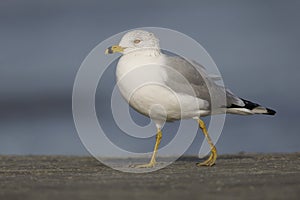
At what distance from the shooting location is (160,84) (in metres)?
8.51

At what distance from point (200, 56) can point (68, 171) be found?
307cm

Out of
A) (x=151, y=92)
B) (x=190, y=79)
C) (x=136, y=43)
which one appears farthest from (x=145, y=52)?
(x=151, y=92)

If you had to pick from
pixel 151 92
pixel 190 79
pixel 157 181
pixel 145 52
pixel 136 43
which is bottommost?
pixel 157 181

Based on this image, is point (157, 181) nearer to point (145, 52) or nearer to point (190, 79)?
point (190, 79)

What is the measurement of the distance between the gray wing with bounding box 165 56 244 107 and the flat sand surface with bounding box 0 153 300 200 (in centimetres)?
A: 79

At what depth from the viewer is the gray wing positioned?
8.69 meters

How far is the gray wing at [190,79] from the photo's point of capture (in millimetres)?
8688

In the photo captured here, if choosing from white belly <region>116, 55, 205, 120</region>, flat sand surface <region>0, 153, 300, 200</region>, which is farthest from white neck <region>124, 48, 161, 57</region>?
flat sand surface <region>0, 153, 300, 200</region>

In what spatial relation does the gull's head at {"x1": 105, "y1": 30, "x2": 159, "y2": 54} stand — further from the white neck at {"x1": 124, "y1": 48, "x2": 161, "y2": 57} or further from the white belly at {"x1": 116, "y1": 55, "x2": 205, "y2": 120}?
the white belly at {"x1": 116, "y1": 55, "x2": 205, "y2": 120}

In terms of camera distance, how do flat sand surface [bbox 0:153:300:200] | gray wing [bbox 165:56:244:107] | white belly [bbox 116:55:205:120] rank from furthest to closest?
gray wing [bbox 165:56:244:107] → white belly [bbox 116:55:205:120] → flat sand surface [bbox 0:153:300:200]

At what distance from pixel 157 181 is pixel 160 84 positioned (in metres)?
2.25

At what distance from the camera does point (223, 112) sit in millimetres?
9531

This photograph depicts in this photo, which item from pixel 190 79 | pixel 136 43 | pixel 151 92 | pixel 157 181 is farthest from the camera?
pixel 136 43

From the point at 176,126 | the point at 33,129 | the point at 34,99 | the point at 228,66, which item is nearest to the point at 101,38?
the point at 34,99
